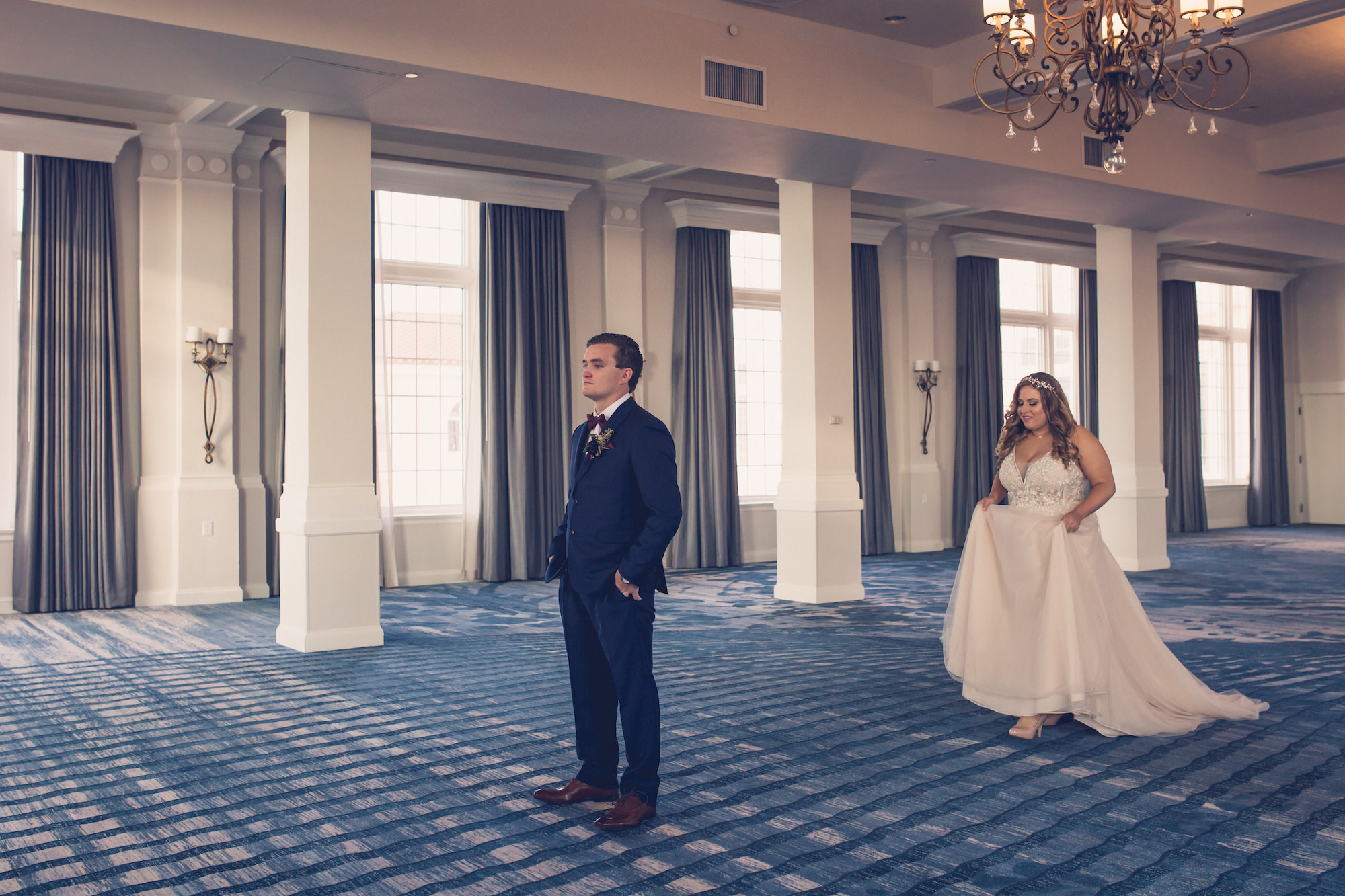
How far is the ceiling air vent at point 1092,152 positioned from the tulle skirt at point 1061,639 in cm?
468

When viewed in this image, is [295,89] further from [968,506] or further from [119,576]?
[968,506]

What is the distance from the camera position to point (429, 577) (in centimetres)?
935

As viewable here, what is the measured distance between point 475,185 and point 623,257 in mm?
1499

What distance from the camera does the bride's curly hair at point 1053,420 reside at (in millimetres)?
4605

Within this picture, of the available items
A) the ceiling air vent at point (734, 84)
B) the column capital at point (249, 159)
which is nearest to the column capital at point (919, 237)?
the ceiling air vent at point (734, 84)

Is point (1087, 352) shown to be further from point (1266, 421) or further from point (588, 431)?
point (588, 431)

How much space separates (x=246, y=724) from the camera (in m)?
4.58

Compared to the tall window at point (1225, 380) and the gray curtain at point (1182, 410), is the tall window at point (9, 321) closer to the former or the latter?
the gray curtain at point (1182, 410)

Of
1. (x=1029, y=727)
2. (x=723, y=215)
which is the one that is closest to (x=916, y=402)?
(x=723, y=215)

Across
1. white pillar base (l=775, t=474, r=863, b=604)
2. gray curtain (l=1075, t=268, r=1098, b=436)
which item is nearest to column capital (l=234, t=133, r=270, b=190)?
white pillar base (l=775, t=474, r=863, b=604)

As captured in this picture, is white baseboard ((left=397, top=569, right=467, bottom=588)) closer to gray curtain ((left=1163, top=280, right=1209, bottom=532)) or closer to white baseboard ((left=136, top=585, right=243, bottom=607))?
white baseboard ((left=136, top=585, right=243, bottom=607))

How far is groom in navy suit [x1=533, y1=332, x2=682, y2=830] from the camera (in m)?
3.26

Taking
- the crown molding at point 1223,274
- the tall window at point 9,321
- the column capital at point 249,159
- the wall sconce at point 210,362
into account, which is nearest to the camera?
the tall window at point 9,321

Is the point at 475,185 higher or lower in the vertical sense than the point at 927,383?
higher
